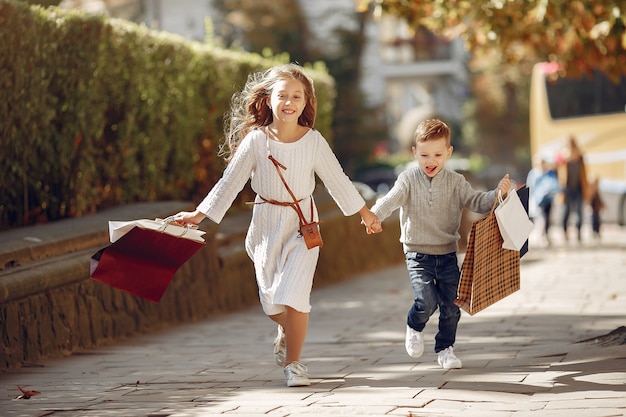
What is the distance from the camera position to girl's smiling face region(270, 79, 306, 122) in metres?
6.31

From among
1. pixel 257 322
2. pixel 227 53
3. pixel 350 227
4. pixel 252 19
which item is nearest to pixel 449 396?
pixel 257 322

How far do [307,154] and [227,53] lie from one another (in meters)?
6.37

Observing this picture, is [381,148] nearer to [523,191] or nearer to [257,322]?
[257,322]

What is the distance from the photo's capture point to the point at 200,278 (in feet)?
32.9

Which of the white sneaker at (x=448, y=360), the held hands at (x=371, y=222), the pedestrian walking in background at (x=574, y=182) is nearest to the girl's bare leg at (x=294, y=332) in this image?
the held hands at (x=371, y=222)

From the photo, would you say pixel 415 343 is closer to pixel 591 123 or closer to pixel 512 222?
pixel 512 222

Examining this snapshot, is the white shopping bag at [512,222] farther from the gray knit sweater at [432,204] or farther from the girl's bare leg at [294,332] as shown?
the girl's bare leg at [294,332]

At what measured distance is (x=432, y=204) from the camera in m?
6.55

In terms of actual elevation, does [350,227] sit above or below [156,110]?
below

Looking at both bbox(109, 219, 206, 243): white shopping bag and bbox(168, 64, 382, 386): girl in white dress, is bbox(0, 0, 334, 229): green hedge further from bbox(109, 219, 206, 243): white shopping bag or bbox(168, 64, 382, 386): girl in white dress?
bbox(168, 64, 382, 386): girl in white dress

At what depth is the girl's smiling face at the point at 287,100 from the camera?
6309 mm

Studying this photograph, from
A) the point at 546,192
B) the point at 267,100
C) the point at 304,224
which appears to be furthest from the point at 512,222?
the point at 546,192

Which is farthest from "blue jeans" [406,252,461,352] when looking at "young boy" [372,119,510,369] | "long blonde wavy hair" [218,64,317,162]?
"long blonde wavy hair" [218,64,317,162]

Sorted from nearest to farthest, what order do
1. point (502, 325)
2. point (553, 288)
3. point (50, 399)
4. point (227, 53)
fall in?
point (50, 399)
point (502, 325)
point (553, 288)
point (227, 53)
